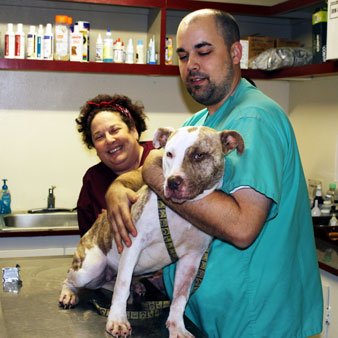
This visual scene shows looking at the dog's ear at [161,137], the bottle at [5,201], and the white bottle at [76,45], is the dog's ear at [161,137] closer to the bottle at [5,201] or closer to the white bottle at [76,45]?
the white bottle at [76,45]

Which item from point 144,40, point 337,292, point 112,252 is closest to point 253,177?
point 112,252

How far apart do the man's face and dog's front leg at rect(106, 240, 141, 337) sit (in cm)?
52

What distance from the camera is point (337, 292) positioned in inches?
108

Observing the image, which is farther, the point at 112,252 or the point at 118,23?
the point at 118,23

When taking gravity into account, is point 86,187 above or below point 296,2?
below

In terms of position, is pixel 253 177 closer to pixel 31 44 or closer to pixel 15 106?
pixel 31 44

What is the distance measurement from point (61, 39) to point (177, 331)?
2.43 meters

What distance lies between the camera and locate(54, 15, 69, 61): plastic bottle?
3.48 metres

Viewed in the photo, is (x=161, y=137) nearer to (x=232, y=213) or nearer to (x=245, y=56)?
(x=232, y=213)

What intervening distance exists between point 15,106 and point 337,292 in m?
2.48

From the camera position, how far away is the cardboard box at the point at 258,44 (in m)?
3.88

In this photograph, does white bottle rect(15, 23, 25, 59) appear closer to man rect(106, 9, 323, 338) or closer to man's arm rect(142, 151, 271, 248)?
man rect(106, 9, 323, 338)

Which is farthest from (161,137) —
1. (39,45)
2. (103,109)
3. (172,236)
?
(39,45)

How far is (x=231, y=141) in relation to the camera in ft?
4.79
